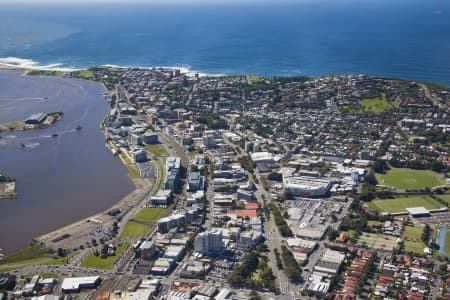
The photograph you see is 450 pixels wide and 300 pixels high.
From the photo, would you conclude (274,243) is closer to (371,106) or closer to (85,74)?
(371,106)

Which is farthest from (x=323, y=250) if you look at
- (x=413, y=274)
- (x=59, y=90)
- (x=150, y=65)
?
(x=150, y=65)

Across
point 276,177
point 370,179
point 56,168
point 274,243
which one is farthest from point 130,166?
point 370,179

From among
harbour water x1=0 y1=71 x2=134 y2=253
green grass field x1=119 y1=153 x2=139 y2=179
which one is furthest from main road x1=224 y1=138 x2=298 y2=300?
harbour water x1=0 y1=71 x2=134 y2=253

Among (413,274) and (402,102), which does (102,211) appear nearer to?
(413,274)

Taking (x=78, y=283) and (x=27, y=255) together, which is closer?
(x=78, y=283)

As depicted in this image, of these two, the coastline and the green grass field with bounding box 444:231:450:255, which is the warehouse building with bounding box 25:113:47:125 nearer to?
the coastline

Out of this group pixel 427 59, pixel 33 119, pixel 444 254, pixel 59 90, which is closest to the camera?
pixel 444 254

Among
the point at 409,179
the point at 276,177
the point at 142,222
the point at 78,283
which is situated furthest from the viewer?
the point at 409,179

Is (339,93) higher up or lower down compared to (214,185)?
higher up
